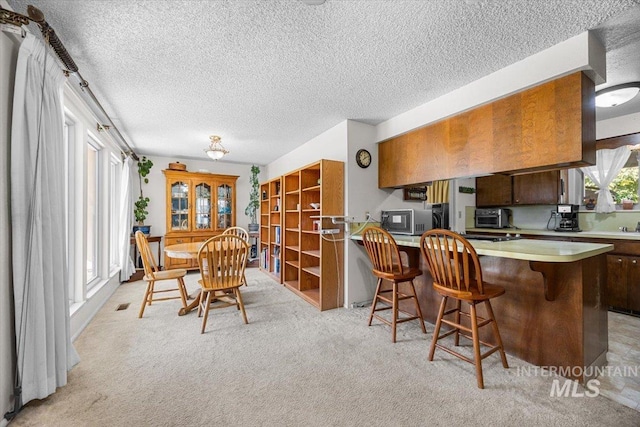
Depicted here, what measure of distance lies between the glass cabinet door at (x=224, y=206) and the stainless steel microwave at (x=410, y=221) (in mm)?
3685

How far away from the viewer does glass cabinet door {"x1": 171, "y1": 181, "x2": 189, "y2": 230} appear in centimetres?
507

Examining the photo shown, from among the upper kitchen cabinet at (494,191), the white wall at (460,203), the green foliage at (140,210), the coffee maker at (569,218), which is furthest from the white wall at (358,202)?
the green foliage at (140,210)

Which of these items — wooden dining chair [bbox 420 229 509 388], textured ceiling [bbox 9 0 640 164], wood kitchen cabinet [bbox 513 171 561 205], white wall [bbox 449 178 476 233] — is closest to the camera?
textured ceiling [bbox 9 0 640 164]

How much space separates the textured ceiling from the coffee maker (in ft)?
4.34

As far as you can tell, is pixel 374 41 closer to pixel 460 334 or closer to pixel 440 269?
pixel 440 269

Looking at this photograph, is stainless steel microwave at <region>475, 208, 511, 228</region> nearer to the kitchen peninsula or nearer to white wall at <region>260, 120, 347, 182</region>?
the kitchen peninsula

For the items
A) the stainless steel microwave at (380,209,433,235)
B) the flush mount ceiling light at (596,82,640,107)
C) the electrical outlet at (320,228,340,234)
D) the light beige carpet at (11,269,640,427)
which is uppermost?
the flush mount ceiling light at (596,82,640,107)

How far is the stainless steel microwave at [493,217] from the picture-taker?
4101 mm

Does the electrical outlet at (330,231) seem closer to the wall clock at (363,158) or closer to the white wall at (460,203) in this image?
the wall clock at (363,158)

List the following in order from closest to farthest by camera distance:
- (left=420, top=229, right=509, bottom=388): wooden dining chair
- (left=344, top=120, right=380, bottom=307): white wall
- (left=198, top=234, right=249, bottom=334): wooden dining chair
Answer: (left=420, top=229, right=509, bottom=388): wooden dining chair < (left=198, top=234, right=249, bottom=334): wooden dining chair < (left=344, top=120, right=380, bottom=307): white wall

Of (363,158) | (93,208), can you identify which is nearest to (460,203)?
(363,158)

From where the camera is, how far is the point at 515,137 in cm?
214

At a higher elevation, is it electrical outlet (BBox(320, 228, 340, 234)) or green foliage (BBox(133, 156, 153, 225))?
green foliage (BBox(133, 156, 153, 225))

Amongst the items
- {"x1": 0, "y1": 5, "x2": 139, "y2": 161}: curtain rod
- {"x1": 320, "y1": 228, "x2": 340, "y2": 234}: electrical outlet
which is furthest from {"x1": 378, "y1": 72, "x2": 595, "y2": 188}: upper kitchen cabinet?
{"x1": 0, "y1": 5, "x2": 139, "y2": 161}: curtain rod
